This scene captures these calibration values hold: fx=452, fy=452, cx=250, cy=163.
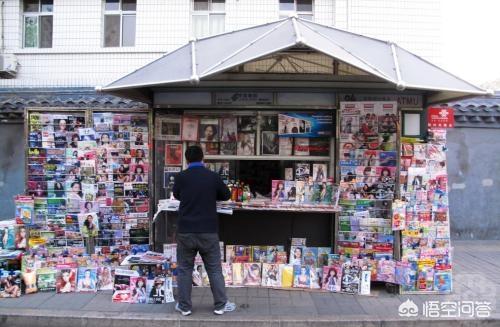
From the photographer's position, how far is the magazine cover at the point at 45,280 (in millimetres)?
5965

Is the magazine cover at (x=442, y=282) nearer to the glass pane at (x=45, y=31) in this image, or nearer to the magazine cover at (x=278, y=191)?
the magazine cover at (x=278, y=191)

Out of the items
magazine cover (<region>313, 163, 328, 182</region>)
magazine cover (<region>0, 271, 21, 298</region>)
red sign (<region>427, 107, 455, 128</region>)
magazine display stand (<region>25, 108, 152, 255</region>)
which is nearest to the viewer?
magazine cover (<region>0, 271, 21, 298</region>)

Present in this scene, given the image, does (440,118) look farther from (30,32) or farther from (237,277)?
(30,32)

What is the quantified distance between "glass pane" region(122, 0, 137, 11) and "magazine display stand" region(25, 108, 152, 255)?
19.4 ft

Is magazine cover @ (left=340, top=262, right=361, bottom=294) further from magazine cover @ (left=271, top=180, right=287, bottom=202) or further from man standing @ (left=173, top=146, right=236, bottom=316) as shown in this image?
man standing @ (left=173, top=146, right=236, bottom=316)

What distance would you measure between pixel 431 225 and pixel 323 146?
181cm

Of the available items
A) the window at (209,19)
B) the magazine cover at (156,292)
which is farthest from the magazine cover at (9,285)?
the window at (209,19)

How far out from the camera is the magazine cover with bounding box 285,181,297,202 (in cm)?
631

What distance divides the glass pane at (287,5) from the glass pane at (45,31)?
5903mm

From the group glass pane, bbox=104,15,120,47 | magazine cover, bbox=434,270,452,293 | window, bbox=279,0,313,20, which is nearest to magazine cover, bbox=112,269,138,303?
magazine cover, bbox=434,270,452,293

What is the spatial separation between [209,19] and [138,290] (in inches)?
300

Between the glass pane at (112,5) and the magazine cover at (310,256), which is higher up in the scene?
the glass pane at (112,5)

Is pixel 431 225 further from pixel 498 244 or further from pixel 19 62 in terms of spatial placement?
pixel 19 62

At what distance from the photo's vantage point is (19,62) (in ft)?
37.1
